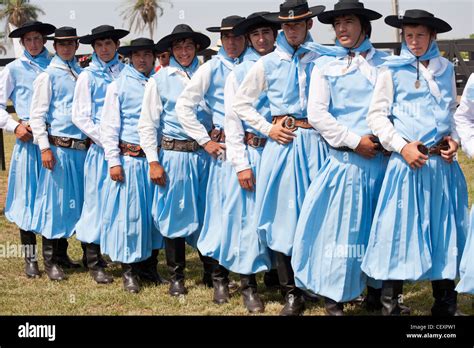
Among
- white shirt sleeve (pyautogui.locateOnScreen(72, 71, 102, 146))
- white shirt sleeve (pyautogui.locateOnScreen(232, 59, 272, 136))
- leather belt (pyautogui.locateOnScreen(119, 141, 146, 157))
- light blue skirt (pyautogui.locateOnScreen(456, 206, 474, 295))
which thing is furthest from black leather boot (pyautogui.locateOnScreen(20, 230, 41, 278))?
light blue skirt (pyautogui.locateOnScreen(456, 206, 474, 295))

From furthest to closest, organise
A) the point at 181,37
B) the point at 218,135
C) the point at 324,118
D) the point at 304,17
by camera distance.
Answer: the point at 181,37
the point at 218,135
the point at 304,17
the point at 324,118

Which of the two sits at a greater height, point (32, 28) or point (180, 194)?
point (32, 28)

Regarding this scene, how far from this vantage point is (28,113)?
7383 mm

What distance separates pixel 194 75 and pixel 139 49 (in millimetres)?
730

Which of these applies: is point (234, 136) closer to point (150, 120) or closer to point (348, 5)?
point (150, 120)

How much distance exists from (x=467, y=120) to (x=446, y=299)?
122 cm

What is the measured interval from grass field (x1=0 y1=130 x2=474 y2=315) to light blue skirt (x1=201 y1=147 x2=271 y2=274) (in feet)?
1.15

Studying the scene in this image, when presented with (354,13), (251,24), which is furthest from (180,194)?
(354,13)

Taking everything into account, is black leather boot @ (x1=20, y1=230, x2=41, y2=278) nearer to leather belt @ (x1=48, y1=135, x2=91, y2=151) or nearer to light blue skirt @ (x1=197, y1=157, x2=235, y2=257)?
leather belt @ (x1=48, y1=135, x2=91, y2=151)

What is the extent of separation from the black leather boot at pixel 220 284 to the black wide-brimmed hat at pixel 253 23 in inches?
72.1

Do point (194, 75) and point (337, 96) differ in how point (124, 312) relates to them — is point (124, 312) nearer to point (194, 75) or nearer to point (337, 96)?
point (194, 75)

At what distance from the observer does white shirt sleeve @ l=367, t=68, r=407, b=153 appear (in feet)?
17.1

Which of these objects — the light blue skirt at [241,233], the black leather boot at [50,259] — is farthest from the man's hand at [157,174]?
the black leather boot at [50,259]

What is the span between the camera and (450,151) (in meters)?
5.31
